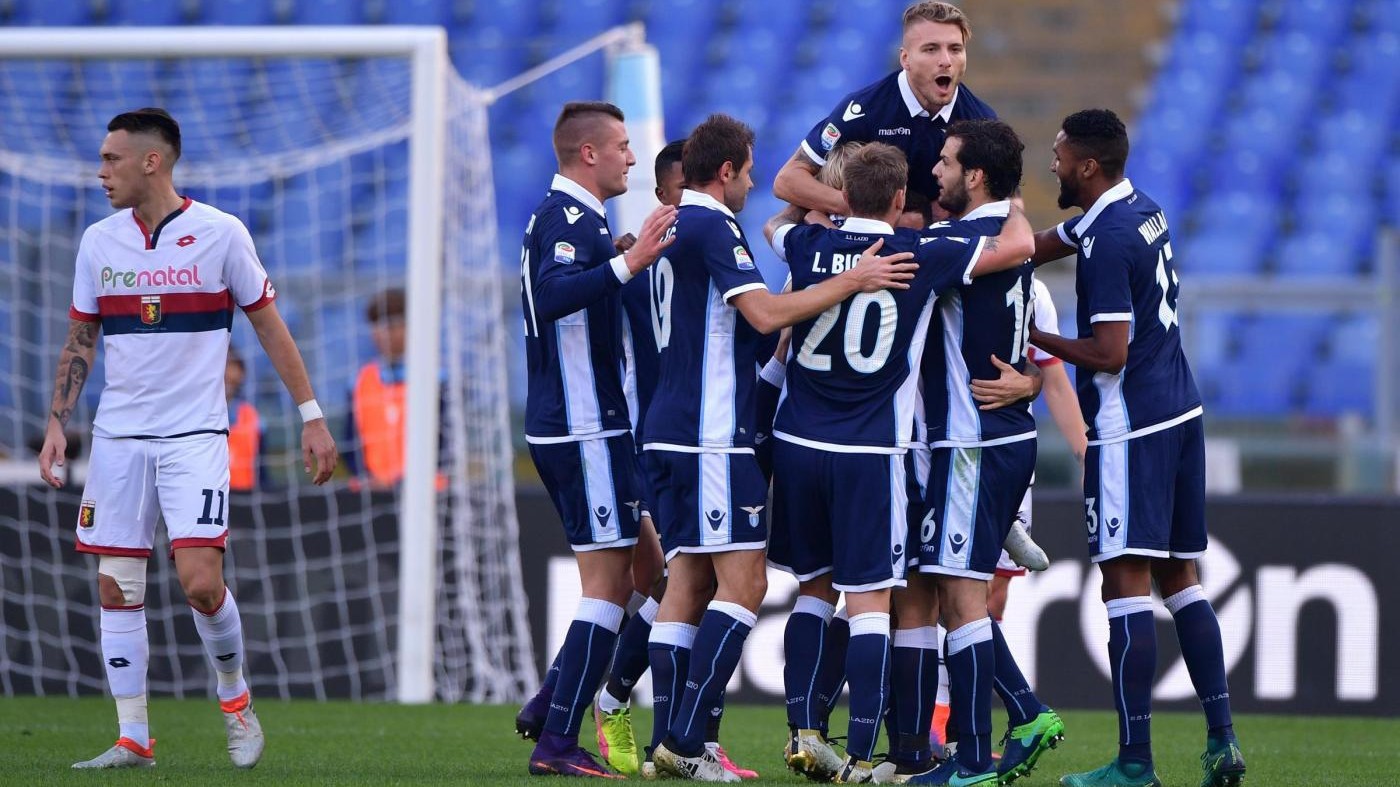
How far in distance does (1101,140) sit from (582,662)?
2298 millimetres

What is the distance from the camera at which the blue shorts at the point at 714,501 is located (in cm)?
504

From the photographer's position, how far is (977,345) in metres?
5.16

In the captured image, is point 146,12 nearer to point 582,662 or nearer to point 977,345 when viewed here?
point 582,662

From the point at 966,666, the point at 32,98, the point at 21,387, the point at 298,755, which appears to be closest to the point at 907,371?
the point at 966,666

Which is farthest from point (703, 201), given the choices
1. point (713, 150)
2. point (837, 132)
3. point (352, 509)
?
point (352, 509)

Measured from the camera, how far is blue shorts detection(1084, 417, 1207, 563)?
202 inches

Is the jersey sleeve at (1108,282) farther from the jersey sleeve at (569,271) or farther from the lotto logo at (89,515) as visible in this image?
the lotto logo at (89,515)

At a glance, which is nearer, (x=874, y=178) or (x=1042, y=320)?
(x=874, y=178)

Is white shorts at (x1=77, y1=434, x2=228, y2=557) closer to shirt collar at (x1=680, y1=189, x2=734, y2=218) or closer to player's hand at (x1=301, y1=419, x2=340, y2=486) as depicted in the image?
player's hand at (x1=301, y1=419, x2=340, y2=486)

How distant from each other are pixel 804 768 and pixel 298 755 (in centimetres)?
201

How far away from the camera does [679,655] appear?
5.18m

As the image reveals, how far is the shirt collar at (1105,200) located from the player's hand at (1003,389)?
1.70 ft

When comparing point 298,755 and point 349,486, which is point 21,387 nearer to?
point 349,486

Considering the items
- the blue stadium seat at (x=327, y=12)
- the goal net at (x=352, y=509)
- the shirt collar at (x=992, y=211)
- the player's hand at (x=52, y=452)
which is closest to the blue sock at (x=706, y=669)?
the shirt collar at (x=992, y=211)
